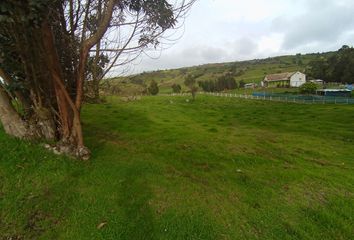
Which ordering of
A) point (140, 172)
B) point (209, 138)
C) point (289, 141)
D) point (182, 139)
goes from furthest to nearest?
point (289, 141) → point (209, 138) → point (182, 139) → point (140, 172)

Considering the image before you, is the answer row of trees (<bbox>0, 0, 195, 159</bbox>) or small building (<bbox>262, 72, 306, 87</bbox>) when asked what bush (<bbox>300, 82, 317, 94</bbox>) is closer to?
small building (<bbox>262, 72, 306, 87</bbox>)

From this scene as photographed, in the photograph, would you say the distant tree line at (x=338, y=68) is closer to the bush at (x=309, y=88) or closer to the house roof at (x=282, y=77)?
the house roof at (x=282, y=77)

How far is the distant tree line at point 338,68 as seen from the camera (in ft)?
192

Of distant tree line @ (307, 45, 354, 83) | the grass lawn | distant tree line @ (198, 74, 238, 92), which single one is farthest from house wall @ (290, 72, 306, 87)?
the grass lawn

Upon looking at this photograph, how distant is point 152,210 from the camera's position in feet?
15.9

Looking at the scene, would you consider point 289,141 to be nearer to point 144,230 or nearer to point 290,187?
point 290,187

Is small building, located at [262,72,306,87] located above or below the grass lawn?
above

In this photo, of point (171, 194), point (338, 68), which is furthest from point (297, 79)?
point (171, 194)

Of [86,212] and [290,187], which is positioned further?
[290,187]

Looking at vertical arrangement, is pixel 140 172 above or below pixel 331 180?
above

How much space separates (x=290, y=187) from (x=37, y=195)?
18.7 ft

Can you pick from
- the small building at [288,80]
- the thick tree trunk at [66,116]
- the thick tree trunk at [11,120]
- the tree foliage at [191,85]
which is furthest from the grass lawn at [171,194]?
the small building at [288,80]

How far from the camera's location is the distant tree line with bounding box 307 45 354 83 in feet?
192

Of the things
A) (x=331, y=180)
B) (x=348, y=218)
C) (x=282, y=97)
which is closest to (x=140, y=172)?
(x=348, y=218)
